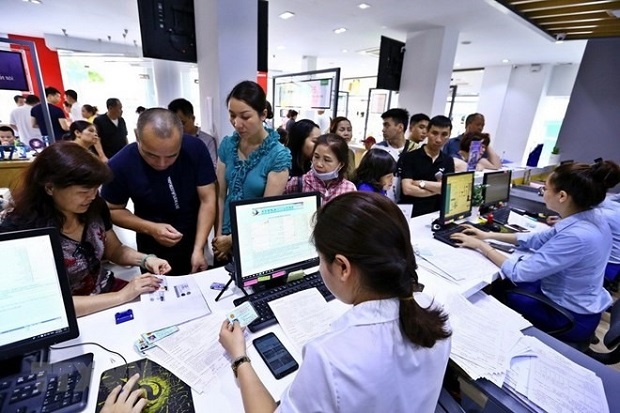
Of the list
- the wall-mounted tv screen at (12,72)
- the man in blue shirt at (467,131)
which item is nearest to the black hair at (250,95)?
the man in blue shirt at (467,131)

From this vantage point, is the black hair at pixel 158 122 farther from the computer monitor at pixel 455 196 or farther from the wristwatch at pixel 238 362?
the computer monitor at pixel 455 196

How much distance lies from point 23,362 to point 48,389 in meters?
0.17

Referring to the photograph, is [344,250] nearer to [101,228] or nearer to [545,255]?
[101,228]

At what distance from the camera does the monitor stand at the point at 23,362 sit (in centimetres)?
81

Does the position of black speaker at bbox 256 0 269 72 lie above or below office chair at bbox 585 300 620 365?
above

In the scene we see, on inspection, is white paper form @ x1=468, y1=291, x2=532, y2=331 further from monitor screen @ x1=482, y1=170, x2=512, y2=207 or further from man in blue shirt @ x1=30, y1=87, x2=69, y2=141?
man in blue shirt @ x1=30, y1=87, x2=69, y2=141

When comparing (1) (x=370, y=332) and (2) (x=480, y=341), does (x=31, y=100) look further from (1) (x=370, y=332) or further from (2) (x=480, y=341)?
(2) (x=480, y=341)

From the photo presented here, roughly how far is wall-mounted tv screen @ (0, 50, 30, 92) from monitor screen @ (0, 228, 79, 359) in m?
3.84

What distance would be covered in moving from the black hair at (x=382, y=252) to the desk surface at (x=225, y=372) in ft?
1.48

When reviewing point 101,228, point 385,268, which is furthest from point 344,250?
point 101,228

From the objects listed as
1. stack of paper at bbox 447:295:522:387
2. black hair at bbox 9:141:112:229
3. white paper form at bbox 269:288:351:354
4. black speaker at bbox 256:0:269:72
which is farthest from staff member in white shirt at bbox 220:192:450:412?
black speaker at bbox 256:0:269:72

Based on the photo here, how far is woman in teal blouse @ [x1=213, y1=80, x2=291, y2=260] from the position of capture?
1600 mm

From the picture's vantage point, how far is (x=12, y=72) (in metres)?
3.23

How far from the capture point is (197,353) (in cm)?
91
